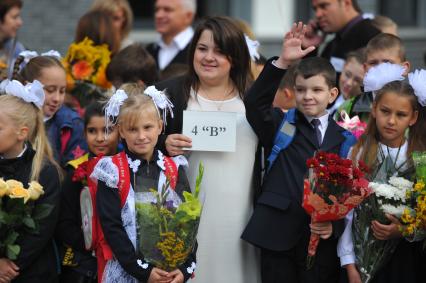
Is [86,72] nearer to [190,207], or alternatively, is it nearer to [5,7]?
[5,7]

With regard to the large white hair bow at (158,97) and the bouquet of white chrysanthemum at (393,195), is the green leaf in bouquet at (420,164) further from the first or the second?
the large white hair bow at (158,97)

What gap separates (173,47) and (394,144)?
12.4 ft

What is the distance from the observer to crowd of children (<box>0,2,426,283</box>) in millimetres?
4957

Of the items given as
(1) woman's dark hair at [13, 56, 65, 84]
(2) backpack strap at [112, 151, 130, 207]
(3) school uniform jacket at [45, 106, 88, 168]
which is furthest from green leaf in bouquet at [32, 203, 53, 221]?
(1) woman's dark hair at [13, 56, 65, 84]

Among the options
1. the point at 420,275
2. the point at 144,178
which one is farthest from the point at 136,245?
the point at 420,275

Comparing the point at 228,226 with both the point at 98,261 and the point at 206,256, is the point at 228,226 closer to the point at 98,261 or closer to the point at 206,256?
the point at 206,256

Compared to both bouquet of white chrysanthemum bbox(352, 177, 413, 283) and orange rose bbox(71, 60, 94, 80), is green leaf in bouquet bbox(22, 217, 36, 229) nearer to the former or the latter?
bouquet of white chrysanthemum bbox(352, 177, 413, 283)

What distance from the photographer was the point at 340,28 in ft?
25.7

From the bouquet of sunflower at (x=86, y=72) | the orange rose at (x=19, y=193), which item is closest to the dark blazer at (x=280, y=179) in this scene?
the orange rose at (x=19, y=193)

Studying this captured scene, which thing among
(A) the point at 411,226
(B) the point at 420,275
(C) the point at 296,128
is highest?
(C) the point at 296,128

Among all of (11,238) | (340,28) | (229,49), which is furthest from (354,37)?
(11,238)

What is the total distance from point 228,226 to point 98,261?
77 centimetres

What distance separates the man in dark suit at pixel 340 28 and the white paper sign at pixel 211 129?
250 cm

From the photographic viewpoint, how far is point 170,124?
5.29 meters
